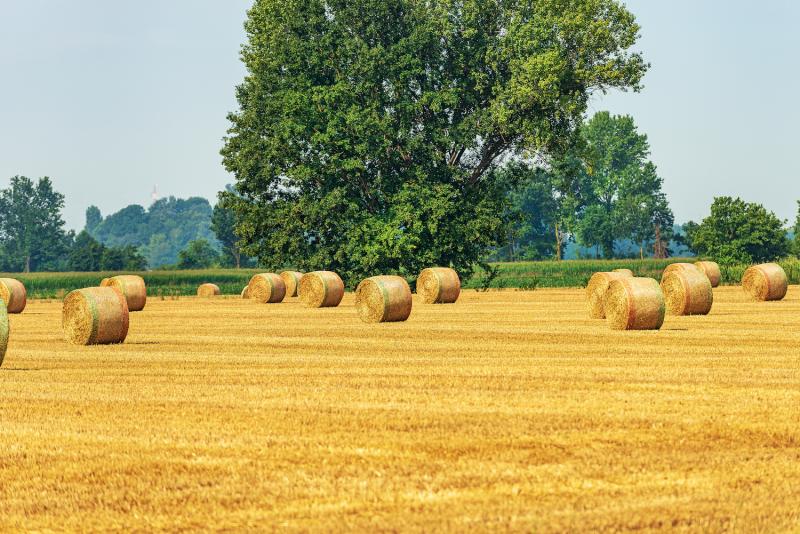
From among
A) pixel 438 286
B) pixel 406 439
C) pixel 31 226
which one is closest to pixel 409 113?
pixel 438 286

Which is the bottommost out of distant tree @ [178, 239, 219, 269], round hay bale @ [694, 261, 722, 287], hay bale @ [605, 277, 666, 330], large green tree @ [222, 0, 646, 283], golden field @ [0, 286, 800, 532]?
golden field @ [0, 286, 800, 532]

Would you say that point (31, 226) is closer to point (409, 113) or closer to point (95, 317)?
point (409, 113)

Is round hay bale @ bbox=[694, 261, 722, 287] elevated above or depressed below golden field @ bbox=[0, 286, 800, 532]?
above

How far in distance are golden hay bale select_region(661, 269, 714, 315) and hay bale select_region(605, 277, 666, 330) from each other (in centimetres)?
681

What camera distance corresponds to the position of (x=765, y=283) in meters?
48.4

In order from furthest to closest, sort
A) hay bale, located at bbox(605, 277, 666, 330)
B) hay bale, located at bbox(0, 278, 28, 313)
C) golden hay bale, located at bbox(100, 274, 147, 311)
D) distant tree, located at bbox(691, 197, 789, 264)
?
distant tree, located at bbox(691, 197, 789, 264) < golden hay bale, located at bbox(100, 274, 147, 311) < hay bale, located at bbox(0, 278, 28, 313) < hay bale, located at bbox(605, 277, 666, 330)

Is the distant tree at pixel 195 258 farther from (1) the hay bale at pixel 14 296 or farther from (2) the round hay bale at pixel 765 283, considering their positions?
(2) the round hay bale at pixel 765 283

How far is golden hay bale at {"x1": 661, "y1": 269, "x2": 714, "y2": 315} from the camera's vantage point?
38.4 metres

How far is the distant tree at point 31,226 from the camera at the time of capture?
177125 mm

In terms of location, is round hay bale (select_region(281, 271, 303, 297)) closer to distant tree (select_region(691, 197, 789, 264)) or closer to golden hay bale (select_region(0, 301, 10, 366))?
golden hay bale (select_region(0, 301, 10, 366))

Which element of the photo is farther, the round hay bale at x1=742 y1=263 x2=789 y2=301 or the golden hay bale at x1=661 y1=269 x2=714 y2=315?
the round hay bale at x1=742 y1=263 x2=789 y2=301

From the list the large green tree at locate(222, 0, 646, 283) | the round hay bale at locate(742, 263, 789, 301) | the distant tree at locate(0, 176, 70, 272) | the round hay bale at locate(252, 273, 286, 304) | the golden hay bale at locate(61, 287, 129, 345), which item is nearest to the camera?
the golden hay bale at locate(61, 287, 129, 345)

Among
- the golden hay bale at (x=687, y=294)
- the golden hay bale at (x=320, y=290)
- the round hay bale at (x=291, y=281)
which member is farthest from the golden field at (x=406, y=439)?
the round hay bale at (x=291, y=281)

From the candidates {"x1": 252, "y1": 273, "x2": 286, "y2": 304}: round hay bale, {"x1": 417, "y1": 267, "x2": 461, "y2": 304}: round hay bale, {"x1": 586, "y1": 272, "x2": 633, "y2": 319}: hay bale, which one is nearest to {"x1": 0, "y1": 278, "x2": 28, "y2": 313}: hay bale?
{"x1": 252, "y1": 273, "x2": 286, "y2": 304}: round hay bale
